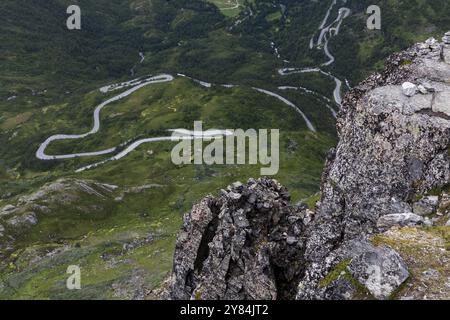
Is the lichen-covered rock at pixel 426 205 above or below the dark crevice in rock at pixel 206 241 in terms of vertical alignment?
above

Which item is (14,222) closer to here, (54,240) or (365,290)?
(54,240)

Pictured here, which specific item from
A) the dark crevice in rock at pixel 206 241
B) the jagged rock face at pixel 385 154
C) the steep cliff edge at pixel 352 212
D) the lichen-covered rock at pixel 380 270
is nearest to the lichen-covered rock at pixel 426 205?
the steep cliff edge at pixel 352 212

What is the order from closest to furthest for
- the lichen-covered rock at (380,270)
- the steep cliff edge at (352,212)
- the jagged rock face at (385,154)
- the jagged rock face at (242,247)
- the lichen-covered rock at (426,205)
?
1. the lichen-covered rock at (380,270)
2. the steep cliff edge at (352,212)
3. the lichen-covered rock at (426,205)
4. the jagged rock face at (385,154)
5. the jagged rock face at (242,247)

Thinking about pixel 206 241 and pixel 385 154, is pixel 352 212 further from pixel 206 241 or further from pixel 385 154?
pixel 206 241

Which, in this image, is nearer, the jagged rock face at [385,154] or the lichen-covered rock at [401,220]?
the lichen-covered rock at [401,220]

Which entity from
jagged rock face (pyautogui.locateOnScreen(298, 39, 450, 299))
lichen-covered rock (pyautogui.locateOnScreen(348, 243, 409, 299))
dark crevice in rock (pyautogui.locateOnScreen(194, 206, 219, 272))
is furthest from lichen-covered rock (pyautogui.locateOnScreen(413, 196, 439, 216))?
dark crevice in rock (pyautogui.locateOnScreen(194, 206, 219, 272))

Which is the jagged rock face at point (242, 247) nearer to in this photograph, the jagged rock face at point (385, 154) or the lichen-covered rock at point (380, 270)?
the jagged rock face at point (385, 154)
